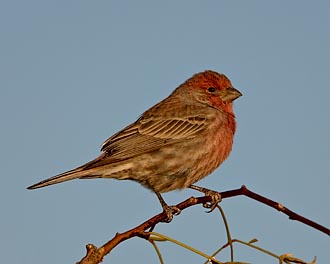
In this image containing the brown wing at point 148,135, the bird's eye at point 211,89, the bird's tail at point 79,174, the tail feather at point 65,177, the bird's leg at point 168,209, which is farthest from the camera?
the bird's eye at point 211,89

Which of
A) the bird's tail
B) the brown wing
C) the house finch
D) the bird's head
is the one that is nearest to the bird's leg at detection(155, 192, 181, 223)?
the house finch

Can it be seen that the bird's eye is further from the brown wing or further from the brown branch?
the brown branch

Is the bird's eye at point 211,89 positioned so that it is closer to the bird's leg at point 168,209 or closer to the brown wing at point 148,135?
the brown wing at point 148,135

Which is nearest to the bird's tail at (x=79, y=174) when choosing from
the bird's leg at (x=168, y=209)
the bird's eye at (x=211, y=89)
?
the bird's leg at (x=168, y=209)

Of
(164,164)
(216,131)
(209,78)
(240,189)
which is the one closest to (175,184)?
(164,164)

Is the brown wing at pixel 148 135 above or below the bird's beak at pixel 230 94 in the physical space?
below

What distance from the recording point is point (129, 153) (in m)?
9.23

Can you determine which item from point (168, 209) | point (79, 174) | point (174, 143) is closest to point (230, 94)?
point (174, 143)

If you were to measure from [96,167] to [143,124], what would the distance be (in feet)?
6.45

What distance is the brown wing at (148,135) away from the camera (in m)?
9.30

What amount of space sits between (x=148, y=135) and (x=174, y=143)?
423 mm

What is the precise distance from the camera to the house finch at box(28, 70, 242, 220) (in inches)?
359

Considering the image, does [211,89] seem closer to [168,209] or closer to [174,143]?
[174,143]

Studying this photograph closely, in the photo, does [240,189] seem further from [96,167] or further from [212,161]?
[212,161]
